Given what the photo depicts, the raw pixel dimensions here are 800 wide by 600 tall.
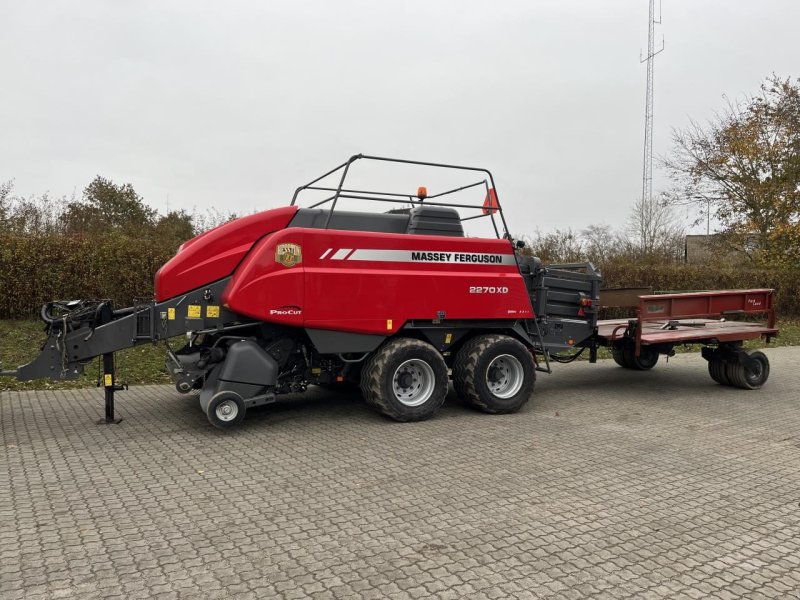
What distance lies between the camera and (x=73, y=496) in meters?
4.29

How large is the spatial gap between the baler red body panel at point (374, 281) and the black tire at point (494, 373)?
370mm

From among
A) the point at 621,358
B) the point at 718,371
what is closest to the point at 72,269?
the point at 621,358

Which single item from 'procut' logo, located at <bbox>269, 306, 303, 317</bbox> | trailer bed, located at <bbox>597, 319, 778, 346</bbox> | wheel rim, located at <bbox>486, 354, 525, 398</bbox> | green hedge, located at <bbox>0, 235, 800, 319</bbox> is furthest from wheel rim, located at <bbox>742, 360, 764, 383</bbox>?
green hedge, located at <bbox>0, 235, 800, 319</bbox>

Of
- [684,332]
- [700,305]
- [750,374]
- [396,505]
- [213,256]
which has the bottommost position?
[396,505]

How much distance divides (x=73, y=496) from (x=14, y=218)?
12547mm

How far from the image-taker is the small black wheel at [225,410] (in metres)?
5.83

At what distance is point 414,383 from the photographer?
6.73 m

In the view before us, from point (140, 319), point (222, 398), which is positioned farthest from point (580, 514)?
point (140, 319)

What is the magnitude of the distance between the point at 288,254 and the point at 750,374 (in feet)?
23.9

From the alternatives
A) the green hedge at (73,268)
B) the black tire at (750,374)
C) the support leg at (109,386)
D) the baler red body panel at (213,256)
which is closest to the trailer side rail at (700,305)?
the black tire at (750,374)

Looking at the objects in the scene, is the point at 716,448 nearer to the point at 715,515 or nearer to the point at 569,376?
the point at 715,515

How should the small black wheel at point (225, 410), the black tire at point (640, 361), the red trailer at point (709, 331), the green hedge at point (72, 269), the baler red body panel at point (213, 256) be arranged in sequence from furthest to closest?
the green hedge at point (72, 269) < the black tire at point (640, 361) < the red trailer at point (709, 331) < the baler red body panel at point (213, 256) < the small black wheel at point (225, 410)

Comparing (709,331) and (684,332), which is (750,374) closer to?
(709,331)

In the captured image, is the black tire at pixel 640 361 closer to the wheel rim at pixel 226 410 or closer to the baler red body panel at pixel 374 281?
the baler red body panel at pixel 374 281
